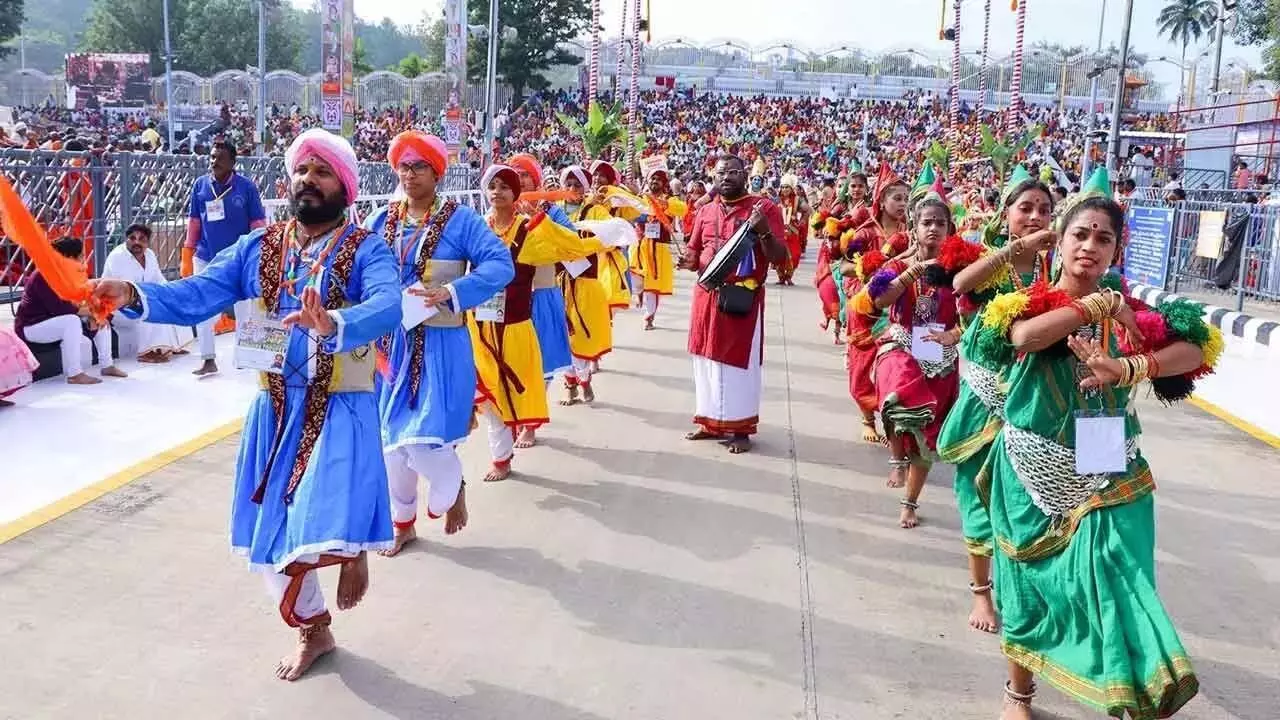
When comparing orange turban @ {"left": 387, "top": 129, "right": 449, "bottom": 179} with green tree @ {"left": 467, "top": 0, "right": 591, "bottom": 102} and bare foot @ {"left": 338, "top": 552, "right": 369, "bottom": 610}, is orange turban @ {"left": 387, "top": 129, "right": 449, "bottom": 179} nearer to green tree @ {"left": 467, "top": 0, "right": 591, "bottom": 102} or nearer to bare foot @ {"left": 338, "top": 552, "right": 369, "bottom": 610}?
bare foot @ {"left": 338, "top": 552, "right": 369, "bottom": 610}

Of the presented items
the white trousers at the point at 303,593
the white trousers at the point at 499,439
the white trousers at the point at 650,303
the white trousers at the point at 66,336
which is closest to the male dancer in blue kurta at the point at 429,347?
the white trousers at the point at 303,593

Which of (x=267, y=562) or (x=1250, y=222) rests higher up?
(x=1250, y=222)

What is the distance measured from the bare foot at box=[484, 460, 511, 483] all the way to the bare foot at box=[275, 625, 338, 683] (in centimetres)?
257

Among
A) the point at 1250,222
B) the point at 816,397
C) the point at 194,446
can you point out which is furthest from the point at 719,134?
the point at 194,446

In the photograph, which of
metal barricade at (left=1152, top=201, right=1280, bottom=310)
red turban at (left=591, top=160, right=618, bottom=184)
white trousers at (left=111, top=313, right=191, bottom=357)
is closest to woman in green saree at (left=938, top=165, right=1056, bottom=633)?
red turban at (left=591, top=160, right=618, bottom=184)

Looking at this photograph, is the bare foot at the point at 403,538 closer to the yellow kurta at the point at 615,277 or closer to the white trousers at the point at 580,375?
the white trousers at the point at 580,375

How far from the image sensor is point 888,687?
407cm

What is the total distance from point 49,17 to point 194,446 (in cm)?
18115

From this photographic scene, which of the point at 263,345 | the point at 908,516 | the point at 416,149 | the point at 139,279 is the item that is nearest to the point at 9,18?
the point at 139,279

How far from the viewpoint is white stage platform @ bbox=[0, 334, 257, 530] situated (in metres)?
5.91

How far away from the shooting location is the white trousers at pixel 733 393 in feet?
25.2

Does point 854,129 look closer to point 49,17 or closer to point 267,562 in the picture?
point 267,562

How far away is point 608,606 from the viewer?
4.75m

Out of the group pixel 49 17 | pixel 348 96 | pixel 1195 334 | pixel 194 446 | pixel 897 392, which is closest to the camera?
pixel 1195 334
